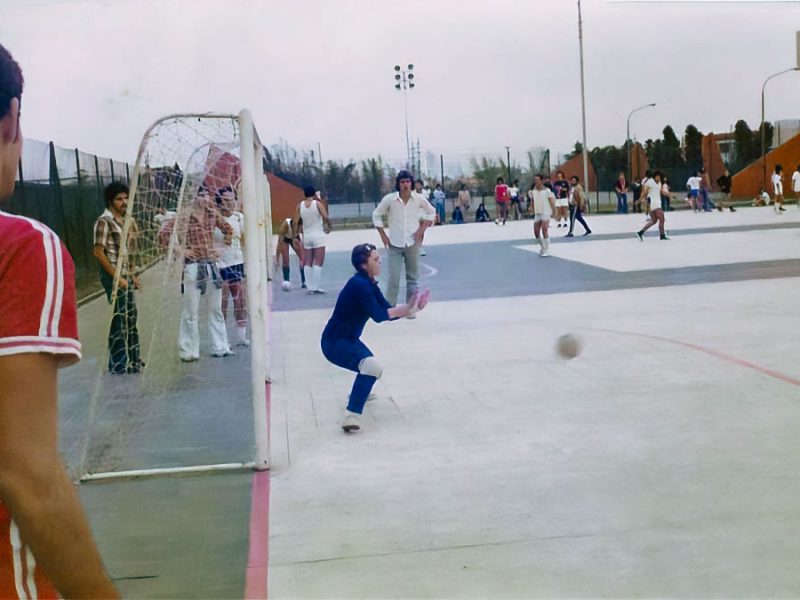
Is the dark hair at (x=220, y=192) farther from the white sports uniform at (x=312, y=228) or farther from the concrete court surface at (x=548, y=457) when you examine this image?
the white sports uniform at (x=312, y=228)

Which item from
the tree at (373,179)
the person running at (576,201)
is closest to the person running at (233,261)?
the tree at (373,179)

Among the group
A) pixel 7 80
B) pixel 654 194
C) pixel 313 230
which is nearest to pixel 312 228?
pixel 313 230

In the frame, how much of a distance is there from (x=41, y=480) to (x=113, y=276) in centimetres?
626

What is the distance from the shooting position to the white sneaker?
5613mm

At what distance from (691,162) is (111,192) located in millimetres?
18344

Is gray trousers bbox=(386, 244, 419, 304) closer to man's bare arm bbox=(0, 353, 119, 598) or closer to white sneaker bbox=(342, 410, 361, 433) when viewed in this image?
white sneaker bbox=(342, 410, 361, 433)

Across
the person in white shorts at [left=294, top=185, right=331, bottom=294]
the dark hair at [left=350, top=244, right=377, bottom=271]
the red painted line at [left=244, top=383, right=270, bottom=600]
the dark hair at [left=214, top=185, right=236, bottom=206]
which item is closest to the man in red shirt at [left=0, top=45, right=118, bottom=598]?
the red painted line at [left=244, top=383, right=270, bottom=600]

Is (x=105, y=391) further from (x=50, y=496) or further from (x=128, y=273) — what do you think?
(x=50, y=496)

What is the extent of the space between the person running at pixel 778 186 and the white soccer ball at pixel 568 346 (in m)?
18.7

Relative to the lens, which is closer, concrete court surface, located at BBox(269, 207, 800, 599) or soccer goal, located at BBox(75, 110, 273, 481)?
concrete court surface, located at BBox(269, 207, 800, 599)

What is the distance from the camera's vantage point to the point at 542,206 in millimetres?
15469

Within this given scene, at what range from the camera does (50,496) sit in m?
1.30

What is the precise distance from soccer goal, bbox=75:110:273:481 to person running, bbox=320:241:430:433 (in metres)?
0.49

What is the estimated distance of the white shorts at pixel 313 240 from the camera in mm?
11938
